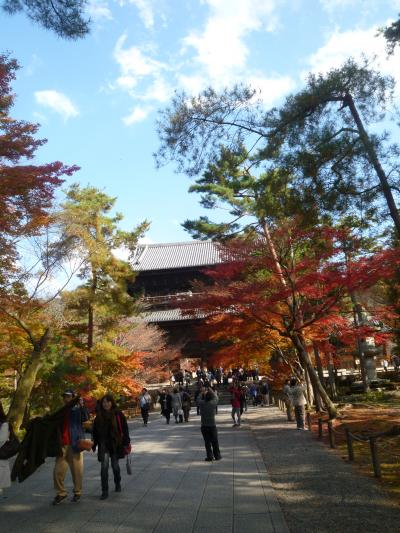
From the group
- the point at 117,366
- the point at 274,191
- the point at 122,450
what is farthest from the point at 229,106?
the point at 117,366

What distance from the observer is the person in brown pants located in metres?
6.07

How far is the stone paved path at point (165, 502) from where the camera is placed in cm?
492

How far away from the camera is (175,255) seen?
38594 mm

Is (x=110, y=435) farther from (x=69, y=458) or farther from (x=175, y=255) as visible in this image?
(x=175, y=255)

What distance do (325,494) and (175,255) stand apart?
3318 cm

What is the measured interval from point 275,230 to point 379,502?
382 inches

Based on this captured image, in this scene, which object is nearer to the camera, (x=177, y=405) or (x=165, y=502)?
(x=165, y=502)

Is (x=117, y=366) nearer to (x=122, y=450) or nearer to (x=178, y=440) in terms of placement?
(x=178, y=440)

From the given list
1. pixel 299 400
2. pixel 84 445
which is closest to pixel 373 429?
pixel 299 400

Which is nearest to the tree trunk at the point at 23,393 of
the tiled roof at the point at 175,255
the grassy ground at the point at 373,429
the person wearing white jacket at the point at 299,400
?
the person wearing white jacket at the point at 299,400

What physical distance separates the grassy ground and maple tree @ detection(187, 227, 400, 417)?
1.20 m

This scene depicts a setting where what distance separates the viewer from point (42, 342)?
13562 millimetres

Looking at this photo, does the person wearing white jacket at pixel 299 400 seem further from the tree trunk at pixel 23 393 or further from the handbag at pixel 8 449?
the handbag at pixel 8 449

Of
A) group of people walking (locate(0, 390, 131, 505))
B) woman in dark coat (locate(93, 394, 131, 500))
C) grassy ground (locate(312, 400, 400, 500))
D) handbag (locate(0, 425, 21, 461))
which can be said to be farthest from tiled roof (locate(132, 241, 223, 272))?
handbag (locate(0, 425, 21, 461))
